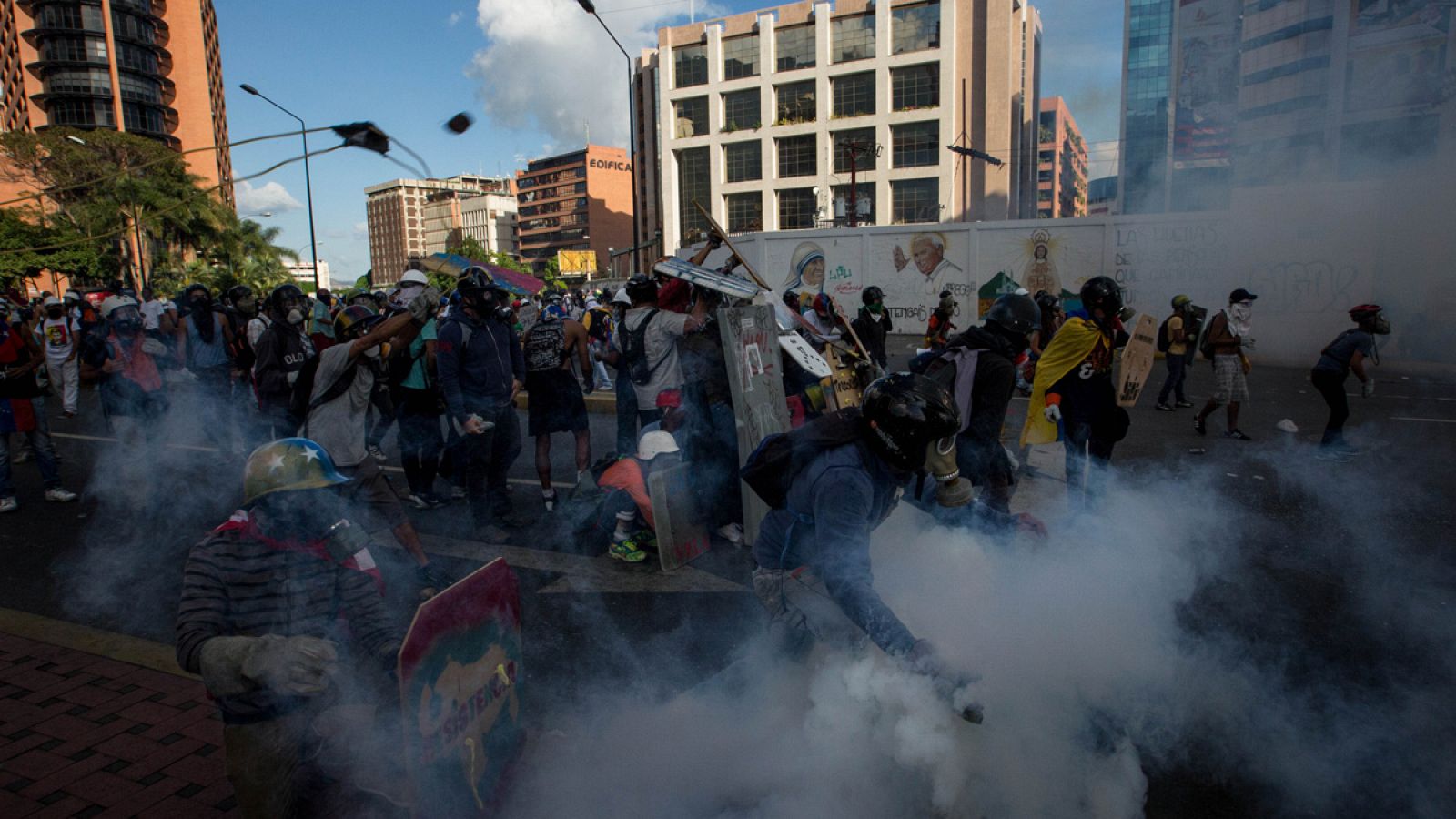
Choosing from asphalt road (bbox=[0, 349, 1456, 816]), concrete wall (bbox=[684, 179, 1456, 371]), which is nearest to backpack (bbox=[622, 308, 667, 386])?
asphalt road (bbox=[0, 349, 1456, 816])

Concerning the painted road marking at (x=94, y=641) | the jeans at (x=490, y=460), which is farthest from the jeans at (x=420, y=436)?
the painted road marking at (x=94, y=641)

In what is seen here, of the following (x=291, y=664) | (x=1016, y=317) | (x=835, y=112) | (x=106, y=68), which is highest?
(x=106, y=68)

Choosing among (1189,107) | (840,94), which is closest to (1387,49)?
(840,94)

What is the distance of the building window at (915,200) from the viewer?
44281mm

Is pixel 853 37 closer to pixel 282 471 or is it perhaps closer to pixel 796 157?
pixel 796 157

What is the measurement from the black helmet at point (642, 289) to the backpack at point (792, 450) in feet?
9.86

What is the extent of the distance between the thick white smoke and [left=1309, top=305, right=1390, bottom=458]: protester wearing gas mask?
3.84 meters

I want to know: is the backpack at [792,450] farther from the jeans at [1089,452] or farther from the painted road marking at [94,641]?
the jeans at [1089,452]

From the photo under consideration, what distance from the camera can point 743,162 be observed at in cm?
4906

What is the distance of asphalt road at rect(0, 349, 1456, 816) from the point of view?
133 inches

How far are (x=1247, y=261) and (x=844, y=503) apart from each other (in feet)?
60.0

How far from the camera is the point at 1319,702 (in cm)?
293

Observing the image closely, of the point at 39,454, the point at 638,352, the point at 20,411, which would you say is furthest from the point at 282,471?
the point at 39,454

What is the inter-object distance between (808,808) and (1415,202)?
17.0 metres
